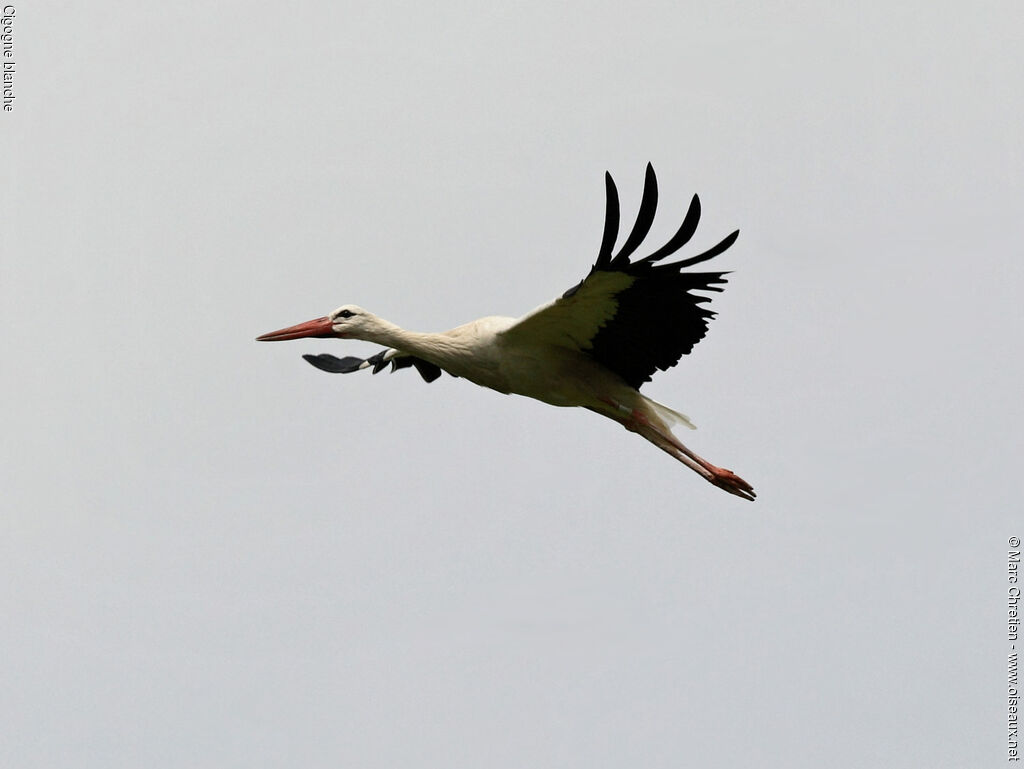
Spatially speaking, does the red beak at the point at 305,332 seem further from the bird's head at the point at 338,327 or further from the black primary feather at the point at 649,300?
the black primary feather at the point at 649,300

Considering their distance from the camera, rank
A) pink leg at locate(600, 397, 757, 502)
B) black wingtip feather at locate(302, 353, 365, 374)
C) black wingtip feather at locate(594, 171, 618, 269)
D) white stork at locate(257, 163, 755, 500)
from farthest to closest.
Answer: black wingtip feather at locate(302, 353, 365, 374) < pink leg at locate(600, 397, 757, 502) < white stork at locate(257, 163, 755, 500) < black wingtip feather at locate(594, 171, 618, 269)

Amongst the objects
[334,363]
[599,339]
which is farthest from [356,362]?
[599,339]

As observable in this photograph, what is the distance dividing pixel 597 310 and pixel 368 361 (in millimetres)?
1952

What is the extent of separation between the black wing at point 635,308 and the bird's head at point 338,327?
3.45 ft

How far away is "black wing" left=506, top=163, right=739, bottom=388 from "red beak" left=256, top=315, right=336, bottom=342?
129 cm

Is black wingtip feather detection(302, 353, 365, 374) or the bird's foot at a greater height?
black wingtip feather detection(302, 353, 365, 374)

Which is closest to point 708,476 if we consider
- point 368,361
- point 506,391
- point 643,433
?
point 643,433

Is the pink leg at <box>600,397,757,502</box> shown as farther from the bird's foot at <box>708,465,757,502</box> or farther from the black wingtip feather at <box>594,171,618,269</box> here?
Answer: the black wingtip feather at <box>594,171,618,269</box>

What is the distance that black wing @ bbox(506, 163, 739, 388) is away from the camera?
8656 millimetres

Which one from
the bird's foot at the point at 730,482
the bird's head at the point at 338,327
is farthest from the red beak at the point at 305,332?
the bird's foot at the point at 730,482

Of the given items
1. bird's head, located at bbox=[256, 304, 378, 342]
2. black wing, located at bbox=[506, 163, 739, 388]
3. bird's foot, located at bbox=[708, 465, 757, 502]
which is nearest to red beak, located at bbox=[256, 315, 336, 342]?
bird's head, located at bbox=[256, 304, 378, 342]

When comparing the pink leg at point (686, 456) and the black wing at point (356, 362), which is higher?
the black wing at point (356, 362)

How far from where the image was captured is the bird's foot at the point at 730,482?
1020 centimetres

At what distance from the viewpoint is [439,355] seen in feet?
32.0
